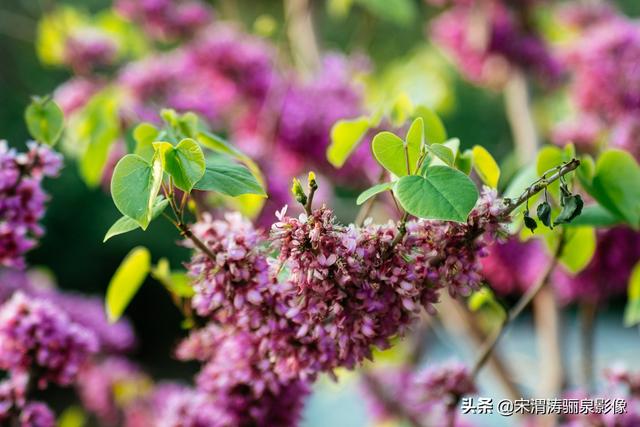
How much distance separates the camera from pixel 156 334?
14.4 ft

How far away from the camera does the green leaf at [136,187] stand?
1.44ft

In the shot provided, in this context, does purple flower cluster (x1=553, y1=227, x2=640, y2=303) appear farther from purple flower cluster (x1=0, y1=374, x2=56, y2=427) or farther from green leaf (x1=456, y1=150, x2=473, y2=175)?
purple flower cluster (x1=0, y1=374, x2=56, y2=427)

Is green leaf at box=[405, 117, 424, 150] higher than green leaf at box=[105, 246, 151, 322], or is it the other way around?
green leaf at box=[405, 117, 424, 150]

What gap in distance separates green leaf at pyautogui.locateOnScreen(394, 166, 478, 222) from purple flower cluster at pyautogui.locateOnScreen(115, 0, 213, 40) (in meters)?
0.97

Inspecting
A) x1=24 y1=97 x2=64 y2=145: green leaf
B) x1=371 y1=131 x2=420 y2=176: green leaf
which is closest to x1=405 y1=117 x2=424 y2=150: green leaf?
x1=371 y1=131 x2=420 y2=176: green leaf

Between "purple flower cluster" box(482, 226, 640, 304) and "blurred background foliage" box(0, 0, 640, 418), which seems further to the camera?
"blurred background foliage" box(0, 0, 640, 418)

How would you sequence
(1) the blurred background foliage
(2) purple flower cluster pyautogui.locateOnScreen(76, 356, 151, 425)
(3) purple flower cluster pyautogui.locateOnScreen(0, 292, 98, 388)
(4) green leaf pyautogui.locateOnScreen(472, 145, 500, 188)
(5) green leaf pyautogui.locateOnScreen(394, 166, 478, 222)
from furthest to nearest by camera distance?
(1) the blurred background foliage → (2) purple flower cluster pyautogui.locateOnScreen(76, 356, 151, 425) → (3) purple flower cluster pyautogui.locateOnScreen(0, 292, 98, 388) → (4) green leaf pyautogui.locateOnScreen(472, 145, 500, 188) → (5) green leaf pyautogui.locateOnScreen(394, 166, 478, 222)

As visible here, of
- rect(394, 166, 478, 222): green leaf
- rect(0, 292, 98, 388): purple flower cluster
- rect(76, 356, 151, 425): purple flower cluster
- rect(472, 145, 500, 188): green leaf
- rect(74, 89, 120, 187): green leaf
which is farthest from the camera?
rect(76, 356, 151, 425): purple flower cluster

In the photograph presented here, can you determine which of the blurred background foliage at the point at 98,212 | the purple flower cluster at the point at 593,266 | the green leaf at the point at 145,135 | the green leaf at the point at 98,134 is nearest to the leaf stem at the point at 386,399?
the purple flower cluster at the point at 593,266

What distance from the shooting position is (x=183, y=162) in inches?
17.6

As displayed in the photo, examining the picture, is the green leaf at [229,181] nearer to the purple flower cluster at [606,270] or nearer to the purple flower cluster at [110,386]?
the purple flower cluster at [606,270]

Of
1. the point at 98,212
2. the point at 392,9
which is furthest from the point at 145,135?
the point at 98,212

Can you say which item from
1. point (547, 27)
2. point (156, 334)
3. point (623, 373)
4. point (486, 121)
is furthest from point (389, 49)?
point (623, 373)

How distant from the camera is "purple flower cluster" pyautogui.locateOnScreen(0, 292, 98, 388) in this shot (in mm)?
628
